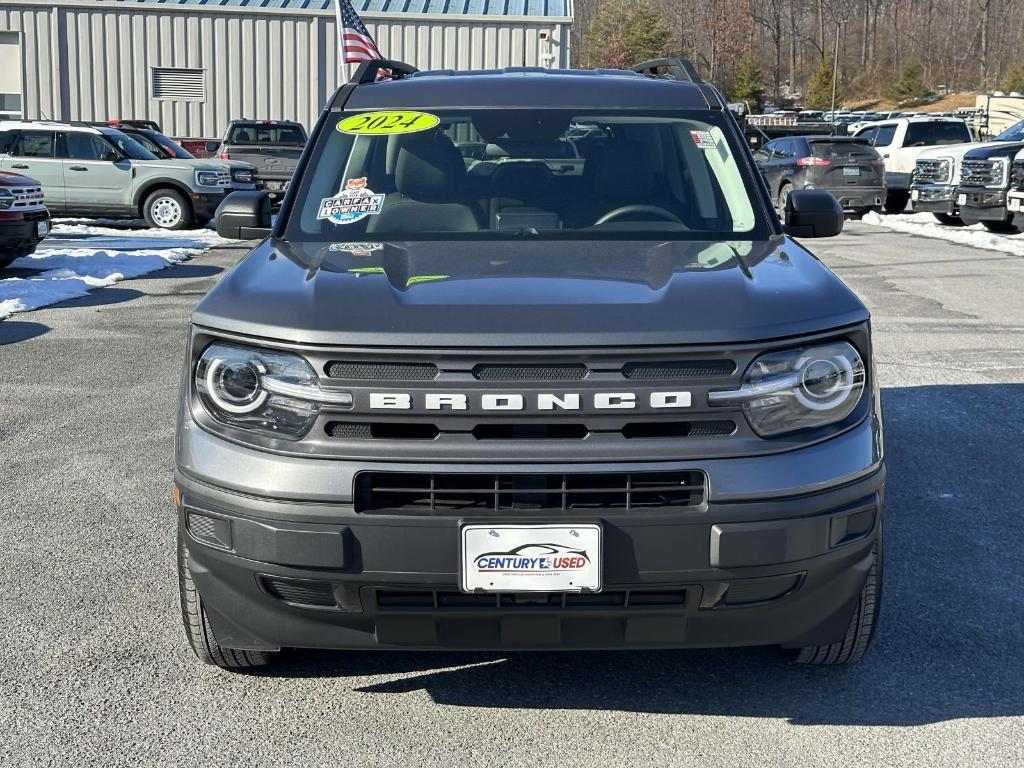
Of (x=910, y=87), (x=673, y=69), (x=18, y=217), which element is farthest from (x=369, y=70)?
(x=910, y=87)

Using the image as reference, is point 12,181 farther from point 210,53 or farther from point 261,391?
point 210,53

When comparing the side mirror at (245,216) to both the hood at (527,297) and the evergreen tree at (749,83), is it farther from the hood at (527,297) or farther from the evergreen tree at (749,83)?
the evergreen tree at (749,83)

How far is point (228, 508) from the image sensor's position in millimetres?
2908

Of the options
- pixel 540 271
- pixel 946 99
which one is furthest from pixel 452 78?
pixel 946 99

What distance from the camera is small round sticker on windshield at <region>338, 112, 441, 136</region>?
175 inches

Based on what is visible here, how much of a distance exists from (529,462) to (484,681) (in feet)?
3.13

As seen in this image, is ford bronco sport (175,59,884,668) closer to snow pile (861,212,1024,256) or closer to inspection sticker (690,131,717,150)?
inspection sticker (690,131,717,150)

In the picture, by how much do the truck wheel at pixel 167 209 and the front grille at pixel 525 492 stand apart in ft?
59.9

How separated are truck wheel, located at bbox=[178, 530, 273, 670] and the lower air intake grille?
36 centimetres

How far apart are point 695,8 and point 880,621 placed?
10126cm

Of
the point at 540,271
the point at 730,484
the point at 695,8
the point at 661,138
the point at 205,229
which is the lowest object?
the point at 205,229

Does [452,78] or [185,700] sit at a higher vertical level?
[452,78]

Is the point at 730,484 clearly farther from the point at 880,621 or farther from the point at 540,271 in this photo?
the point at 880,621

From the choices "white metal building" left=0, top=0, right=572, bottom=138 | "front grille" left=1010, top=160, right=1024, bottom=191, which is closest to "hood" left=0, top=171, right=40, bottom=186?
"front grille" left=1010, top=160, right=1024, bottom=191
